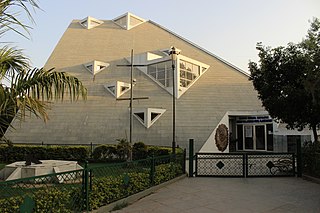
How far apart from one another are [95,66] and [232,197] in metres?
23.5

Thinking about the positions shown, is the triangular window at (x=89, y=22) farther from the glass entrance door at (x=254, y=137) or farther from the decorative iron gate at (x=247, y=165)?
the decorative iron gate at (x=247, y=165)

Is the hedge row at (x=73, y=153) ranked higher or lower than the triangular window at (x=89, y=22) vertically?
lower

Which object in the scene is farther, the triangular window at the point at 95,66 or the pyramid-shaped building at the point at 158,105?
the triangular window at the point at 95,66

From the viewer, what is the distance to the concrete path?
25.8 ft

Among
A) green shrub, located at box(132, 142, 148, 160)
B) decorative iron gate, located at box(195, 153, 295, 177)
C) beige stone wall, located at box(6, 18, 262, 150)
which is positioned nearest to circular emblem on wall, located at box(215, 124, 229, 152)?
beige stone wall, located at box(6, 18, 262, 150)

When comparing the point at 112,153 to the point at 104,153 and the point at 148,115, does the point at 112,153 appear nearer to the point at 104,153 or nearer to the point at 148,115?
the point at 104,153

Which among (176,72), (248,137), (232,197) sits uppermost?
(176,72)

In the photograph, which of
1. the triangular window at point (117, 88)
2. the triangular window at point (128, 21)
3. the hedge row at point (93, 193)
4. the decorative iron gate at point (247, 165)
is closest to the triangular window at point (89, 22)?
the triangular window at point (128, 21)

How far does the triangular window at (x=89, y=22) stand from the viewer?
3866 centimetres

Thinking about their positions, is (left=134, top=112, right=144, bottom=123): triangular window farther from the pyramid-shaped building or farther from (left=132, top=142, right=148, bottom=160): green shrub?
(left=132, top=142, right=148, bottom=160): green shrub

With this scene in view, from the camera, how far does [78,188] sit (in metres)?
6.85

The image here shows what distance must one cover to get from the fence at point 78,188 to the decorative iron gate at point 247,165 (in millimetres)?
3841

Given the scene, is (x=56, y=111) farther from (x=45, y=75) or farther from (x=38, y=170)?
(x=45, y=75)

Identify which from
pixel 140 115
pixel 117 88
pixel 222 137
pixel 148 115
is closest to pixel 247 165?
pixel 222 137
